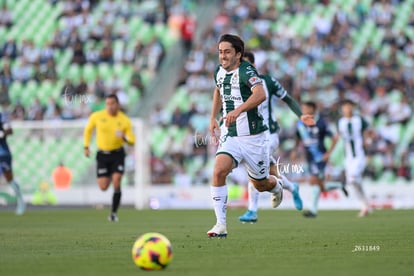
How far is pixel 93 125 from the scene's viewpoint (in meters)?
20.2

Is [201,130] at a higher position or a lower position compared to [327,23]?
lower

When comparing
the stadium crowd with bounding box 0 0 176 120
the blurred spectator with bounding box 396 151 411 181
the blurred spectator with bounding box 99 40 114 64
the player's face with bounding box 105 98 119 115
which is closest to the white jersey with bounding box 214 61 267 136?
the player's face with bounding box 105 98 119 115

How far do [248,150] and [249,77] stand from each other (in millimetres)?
921

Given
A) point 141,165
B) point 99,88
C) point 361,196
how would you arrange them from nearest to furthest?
1. point 361,196
2. point 141,165
3. point 99,88

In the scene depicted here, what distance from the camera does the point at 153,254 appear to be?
8.65m

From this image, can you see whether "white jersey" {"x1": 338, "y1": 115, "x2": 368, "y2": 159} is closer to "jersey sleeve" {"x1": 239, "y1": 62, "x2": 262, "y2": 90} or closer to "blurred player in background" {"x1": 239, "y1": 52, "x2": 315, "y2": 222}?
"blurred player in background" {"x1": 239, "y1": 52, "x2": 315, "y2": 222}

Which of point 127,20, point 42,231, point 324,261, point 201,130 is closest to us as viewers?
point 324,261

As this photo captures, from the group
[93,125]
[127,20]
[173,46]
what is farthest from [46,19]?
[93,125]

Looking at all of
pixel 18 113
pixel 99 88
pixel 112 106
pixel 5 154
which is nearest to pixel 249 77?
pixel 112 106

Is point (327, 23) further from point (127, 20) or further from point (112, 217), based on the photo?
point (112, 217)

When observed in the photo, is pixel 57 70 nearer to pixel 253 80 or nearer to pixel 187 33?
pixel 187 33

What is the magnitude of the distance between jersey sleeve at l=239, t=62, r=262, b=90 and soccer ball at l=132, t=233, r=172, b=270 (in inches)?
157

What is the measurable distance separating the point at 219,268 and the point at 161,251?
55 centimetres

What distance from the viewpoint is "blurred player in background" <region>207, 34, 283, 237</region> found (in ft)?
40.6
